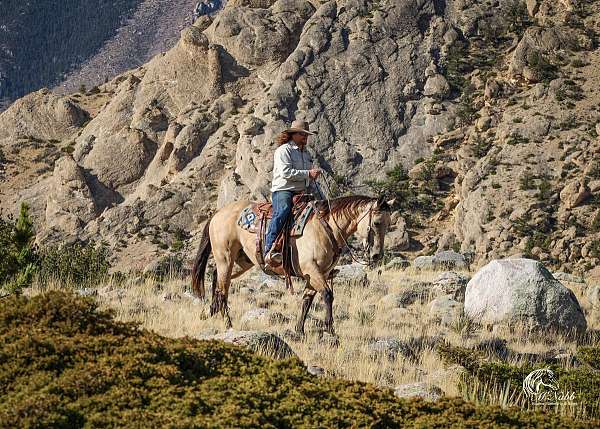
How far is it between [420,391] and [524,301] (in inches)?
232

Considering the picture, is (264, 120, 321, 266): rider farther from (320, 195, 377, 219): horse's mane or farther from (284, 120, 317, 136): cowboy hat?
(320, 195, 377, 219): horse's mane

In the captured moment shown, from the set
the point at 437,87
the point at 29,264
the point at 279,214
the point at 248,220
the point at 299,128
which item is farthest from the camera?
the point at 437,87

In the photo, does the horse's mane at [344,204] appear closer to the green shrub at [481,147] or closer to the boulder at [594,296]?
the boulder at [594,296]

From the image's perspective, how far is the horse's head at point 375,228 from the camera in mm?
12867

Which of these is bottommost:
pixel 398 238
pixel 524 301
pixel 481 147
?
pixel 398 238

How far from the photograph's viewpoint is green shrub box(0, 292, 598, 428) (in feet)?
21.1

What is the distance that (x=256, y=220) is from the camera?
14289mm

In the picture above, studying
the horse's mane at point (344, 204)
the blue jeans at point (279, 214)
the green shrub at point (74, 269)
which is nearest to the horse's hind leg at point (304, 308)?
the blue jeans at point (279, 214)

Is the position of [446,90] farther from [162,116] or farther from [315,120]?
[162,116]

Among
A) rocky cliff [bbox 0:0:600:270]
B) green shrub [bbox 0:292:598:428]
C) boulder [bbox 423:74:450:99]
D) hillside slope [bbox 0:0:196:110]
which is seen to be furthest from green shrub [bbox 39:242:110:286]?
hillside slope [bbox 0:0:196:110]

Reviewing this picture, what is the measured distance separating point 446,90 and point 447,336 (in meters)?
33.8

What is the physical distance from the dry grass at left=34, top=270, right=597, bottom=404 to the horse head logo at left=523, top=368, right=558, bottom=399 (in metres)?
0.33

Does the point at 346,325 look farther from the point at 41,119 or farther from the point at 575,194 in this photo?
the point at 41,119

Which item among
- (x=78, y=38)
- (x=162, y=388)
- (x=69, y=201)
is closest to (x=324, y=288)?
(x=162, y=388)
